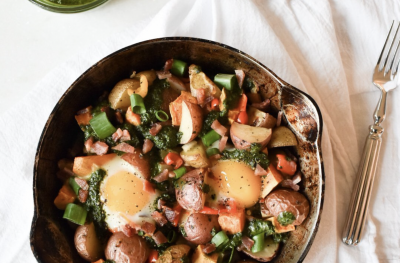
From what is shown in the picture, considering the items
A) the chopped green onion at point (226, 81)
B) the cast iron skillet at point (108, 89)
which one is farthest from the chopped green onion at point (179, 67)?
the chopped green onion at point (226, 81)

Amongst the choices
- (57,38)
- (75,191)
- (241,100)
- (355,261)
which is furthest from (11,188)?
(355,261)

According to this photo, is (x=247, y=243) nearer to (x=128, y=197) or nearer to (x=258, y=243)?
(x=258, y=243)

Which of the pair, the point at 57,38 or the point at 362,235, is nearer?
the point at 362,235

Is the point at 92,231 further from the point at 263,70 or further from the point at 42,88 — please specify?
the point at 263,70

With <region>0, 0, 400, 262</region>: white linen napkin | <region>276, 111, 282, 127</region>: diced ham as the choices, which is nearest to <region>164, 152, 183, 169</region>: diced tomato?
<region>276, 111, 282, 127</region>: diced ham

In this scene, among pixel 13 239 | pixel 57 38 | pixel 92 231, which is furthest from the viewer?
pixel 57 38

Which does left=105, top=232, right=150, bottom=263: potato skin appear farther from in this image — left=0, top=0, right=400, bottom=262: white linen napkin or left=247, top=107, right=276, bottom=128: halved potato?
left=247, top=107, right=276, bottom=128: halved potato

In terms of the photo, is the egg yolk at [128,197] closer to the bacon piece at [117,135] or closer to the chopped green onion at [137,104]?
the bacon piece at [117,135]
